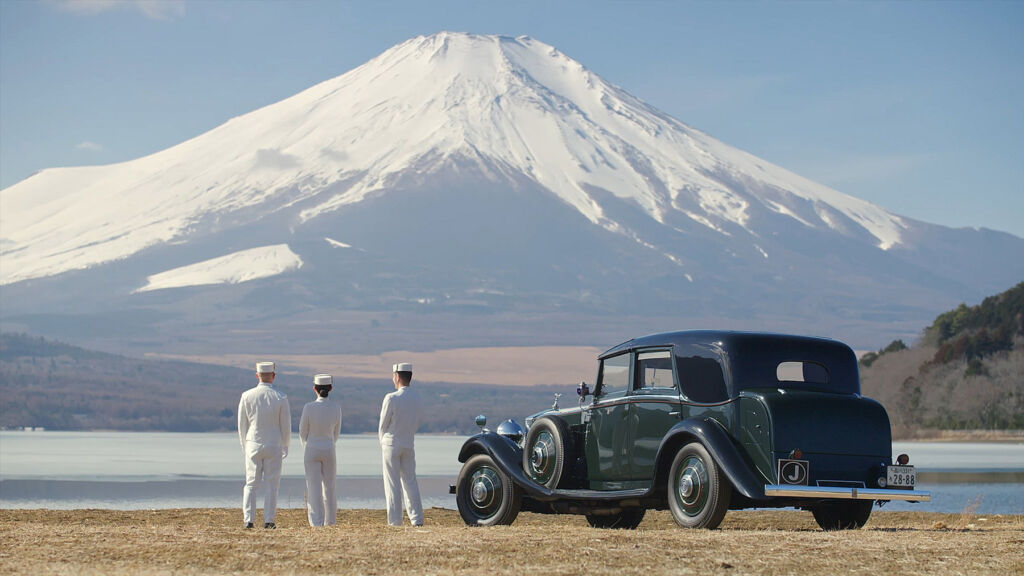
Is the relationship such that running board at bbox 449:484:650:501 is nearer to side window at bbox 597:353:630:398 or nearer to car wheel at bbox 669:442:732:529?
car wheel at bbox 669:442:732:529

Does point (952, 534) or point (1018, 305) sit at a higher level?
point (1018, 305)

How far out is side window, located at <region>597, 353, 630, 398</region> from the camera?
16531mm

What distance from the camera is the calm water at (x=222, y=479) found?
31859mm

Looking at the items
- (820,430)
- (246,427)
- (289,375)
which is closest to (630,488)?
(820,430)

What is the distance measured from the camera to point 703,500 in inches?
601

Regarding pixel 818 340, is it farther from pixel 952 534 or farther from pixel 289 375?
pixel 289 375

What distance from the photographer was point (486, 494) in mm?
17734

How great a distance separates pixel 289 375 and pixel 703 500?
551ft

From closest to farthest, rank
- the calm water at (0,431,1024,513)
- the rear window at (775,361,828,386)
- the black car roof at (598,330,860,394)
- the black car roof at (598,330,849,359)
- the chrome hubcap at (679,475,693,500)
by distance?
the chrome hubcap at (679,475,693,500) < the black car roof at (598,330,860,394) < the black car roof at (598,330,849,359) < the rear window at (775,361,828,386) < the calm water at (0,431,1024,513)

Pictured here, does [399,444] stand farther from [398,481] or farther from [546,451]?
[546,451]

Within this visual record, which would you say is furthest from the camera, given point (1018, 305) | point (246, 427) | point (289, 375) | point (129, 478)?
point (289, 375)

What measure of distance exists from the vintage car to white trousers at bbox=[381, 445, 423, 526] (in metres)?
1.07

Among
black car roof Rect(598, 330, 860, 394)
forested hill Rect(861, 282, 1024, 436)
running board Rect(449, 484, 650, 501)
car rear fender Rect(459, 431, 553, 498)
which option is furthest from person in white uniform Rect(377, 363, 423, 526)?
forested hill Rect(861, 282, 1024, 436)

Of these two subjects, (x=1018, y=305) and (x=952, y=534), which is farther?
(x=1018, y=305)
